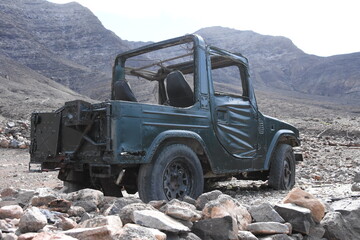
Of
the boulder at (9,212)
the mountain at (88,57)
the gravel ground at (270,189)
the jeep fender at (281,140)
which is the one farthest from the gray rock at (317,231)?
the mountain at (88,57)

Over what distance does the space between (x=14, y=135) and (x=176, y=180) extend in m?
11.5

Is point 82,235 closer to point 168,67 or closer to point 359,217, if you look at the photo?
point 359,217

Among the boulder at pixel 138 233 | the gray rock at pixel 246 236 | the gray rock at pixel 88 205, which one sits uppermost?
the boulder at pixel 138 233

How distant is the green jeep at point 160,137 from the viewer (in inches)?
159

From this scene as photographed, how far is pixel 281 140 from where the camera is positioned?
22.2 ft

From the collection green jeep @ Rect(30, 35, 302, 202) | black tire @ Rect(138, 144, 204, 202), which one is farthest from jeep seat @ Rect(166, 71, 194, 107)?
black tire @ Rect(138, 144, 204, 202)

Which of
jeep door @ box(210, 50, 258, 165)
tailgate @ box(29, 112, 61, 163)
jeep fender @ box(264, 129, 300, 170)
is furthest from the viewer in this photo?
jeep fender @ box(264, 129, 300, 170)

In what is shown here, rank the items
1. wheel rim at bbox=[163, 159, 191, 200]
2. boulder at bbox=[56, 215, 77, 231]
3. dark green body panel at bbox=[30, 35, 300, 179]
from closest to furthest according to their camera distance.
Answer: boulder at bbox=[56, 215, 77, 231]
dark green body panel at bbox=[30, 35, 300, 179]
wheel rim at bbox=[163, 159, 191, 200]

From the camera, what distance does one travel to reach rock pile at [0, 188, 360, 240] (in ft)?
8.56

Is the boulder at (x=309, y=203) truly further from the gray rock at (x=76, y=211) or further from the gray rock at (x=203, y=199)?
the gray rock at (x=76, y=211)

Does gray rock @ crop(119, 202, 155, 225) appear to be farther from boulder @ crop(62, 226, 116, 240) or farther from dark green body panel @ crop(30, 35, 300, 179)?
dark green body panel @ crop(30, 35, 300, 179)

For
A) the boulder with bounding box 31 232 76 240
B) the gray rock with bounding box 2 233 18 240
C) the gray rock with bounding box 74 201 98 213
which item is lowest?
the gray rock with bounding box 74 201 98 213

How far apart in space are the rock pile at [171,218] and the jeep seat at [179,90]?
171 cm

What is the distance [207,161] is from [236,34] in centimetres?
10751
